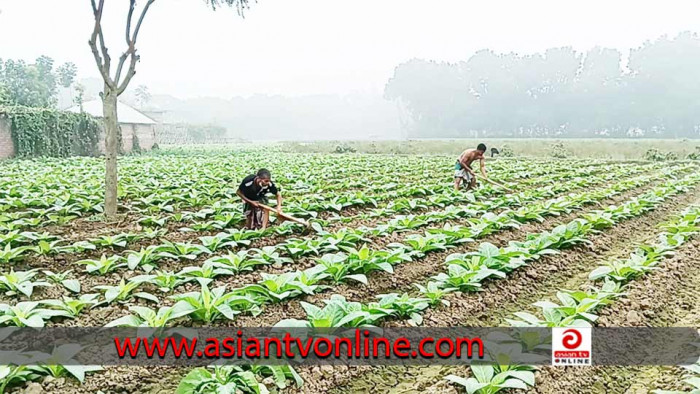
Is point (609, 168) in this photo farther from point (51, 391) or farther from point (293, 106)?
point (293, 106)

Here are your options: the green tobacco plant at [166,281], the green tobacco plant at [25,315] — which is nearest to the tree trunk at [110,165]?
the green tobacco plant at [166,281]

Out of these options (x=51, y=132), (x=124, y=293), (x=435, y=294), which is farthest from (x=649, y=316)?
(x=51, y=132)

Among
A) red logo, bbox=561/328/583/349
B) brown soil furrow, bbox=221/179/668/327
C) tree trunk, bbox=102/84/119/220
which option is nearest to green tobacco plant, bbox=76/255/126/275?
brown soil furrow, bbox=221/179/668/327

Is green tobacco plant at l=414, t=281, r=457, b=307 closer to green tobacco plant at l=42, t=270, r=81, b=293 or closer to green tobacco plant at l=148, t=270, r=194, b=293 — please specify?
green tobacco plant at l=148, t=270, r=194, b=293

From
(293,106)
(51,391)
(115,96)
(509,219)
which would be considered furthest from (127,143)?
(293,106)

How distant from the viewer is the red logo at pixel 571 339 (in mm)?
3861

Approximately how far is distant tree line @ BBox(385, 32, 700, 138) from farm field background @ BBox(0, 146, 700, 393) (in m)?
66.2

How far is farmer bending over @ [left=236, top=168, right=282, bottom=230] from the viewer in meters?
7.39

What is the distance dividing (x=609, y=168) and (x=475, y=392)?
63.2ft

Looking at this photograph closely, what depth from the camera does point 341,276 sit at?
523 centimetres

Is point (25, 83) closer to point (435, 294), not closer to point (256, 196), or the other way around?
point (256, 196)

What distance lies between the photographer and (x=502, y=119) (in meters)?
79.7

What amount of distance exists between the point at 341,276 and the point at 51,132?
26757 millimetres

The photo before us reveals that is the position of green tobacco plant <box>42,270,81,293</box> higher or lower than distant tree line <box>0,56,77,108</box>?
lower
